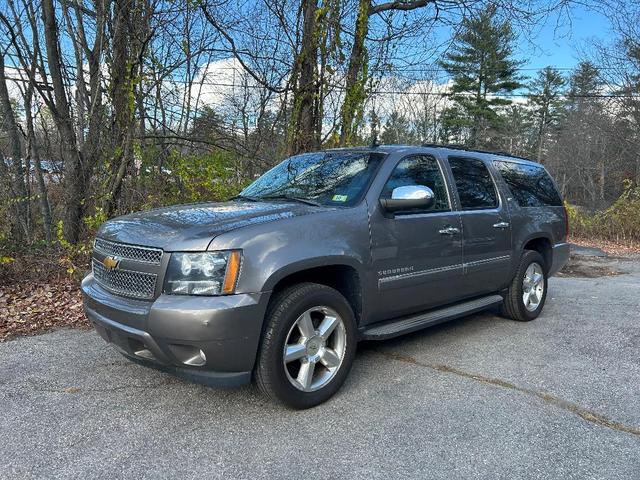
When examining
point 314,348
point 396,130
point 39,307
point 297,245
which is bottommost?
point 39,307

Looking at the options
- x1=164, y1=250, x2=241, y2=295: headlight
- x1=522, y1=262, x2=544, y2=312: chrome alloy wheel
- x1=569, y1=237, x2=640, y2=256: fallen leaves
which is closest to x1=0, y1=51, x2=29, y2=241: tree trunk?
x1=164, y1=250, x2=241, y2=295: headlight

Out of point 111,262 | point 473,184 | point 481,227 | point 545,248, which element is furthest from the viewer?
point 545,248

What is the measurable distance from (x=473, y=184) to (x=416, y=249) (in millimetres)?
1294

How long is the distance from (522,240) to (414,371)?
7.19 ft

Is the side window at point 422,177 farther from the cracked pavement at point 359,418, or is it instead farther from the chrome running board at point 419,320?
the cracked pavement at point 359,418

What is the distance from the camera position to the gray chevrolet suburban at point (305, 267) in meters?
2.97

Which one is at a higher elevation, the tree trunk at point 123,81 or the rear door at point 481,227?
the tree trunk at point 123,81

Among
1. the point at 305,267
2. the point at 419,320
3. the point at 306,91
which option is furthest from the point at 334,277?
the point at 306,91

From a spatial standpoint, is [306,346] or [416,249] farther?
[416,249]

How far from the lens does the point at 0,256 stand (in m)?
6.21

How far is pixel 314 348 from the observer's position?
3.39 meters

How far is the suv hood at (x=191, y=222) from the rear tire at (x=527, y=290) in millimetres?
2816

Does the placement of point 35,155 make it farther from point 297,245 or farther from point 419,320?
point 419,320

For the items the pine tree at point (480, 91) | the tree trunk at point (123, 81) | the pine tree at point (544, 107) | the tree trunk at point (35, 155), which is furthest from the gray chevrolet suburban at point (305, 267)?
the pine tree at point (544, 107)
